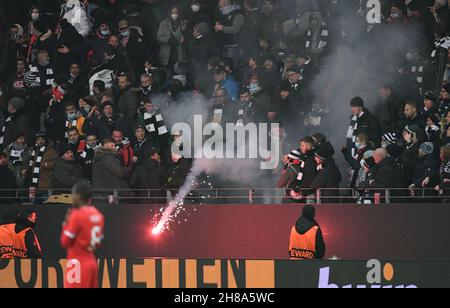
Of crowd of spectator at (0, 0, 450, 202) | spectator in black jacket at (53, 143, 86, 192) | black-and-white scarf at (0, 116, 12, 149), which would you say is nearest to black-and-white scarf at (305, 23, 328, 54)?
crowd of spectator at (0, 0, 450, 202)

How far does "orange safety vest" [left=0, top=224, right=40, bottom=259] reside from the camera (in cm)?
1507

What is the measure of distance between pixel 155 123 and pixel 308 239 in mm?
4057

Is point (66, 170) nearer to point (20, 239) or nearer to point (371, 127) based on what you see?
point (20, 239)

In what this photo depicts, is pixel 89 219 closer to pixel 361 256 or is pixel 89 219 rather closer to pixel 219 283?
pixel 219 283

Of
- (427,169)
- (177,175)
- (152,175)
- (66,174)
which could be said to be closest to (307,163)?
(427,169)

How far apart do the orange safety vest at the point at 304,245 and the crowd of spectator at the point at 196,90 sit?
69.3 inches

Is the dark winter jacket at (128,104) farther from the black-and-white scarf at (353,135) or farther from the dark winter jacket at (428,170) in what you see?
the dark winter jacket at (428,170)

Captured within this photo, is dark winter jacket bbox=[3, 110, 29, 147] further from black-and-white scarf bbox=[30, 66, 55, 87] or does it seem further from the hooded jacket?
the hooded jacket

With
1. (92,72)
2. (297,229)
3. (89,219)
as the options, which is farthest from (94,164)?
(89,219)

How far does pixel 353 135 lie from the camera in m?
16.9

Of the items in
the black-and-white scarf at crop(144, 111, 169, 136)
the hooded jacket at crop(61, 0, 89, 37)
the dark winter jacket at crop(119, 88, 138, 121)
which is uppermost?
the hooded jacket at crop(61, 0, 89, 37)

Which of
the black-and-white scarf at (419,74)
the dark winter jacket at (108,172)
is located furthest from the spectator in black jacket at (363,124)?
the dark winter jacket at (108,172)

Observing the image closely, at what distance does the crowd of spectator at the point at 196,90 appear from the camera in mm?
16625

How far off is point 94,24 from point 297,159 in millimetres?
4820
